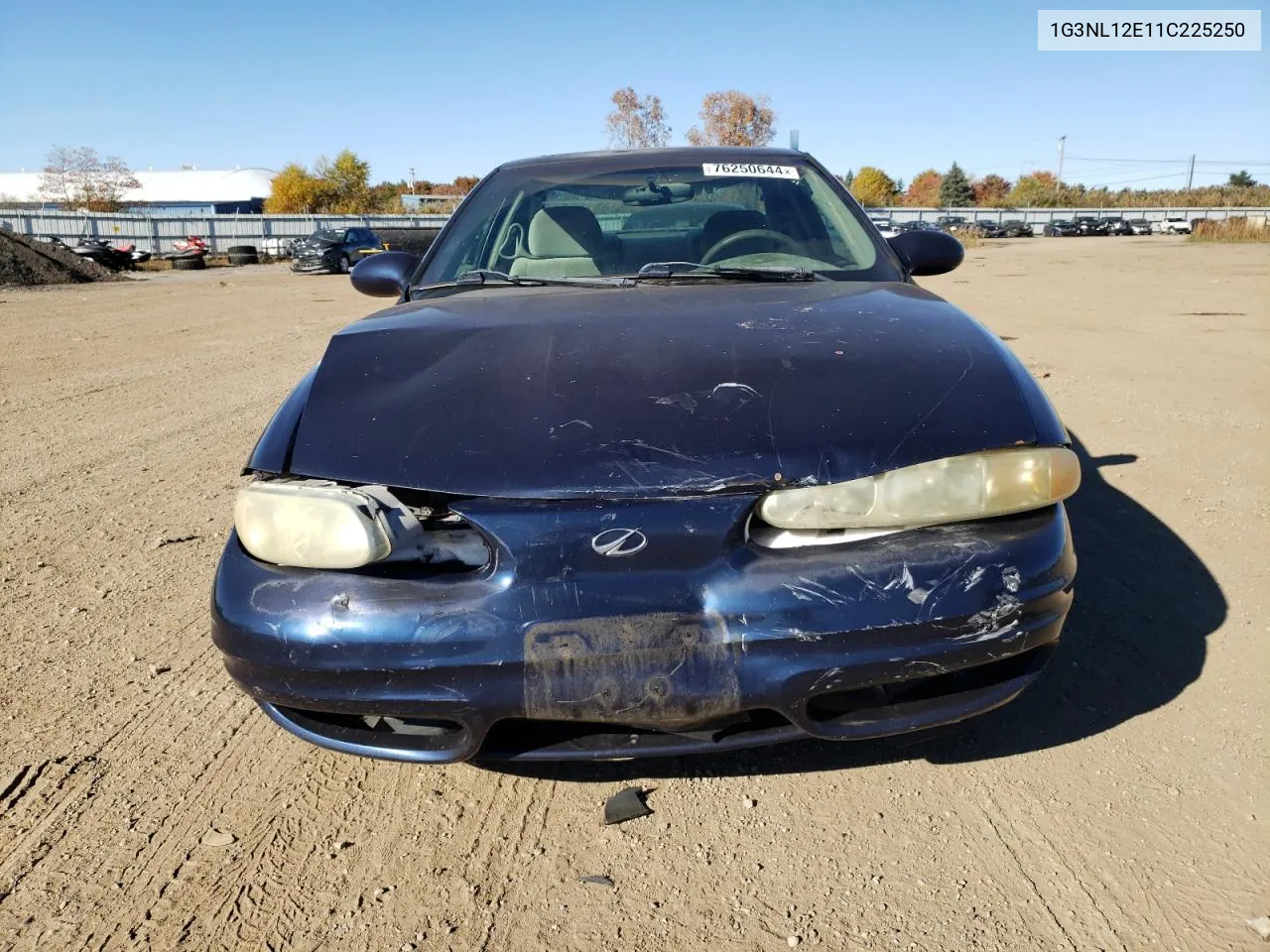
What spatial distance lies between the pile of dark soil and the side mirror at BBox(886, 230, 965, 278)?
19.8 meters

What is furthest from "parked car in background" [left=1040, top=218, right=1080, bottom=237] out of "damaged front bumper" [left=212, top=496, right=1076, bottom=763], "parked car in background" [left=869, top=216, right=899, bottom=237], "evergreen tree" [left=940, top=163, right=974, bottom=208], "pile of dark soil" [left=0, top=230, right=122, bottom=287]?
"damaged front bumper" [left=212, top=496, right=1076, bottom=763]

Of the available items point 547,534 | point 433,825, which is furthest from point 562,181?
point 433,825

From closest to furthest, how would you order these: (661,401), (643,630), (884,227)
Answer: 1. (643,630)
2. (661,401)
3. (884,227)

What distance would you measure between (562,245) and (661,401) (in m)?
1.43

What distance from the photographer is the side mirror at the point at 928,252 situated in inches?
119

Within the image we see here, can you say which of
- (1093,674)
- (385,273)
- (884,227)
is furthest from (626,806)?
(884,227)

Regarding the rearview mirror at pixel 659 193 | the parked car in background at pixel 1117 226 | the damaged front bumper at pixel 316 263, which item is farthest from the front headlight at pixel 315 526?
the parked car in background at pixel 1117 226

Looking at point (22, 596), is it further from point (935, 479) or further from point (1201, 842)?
point (1201, 842)

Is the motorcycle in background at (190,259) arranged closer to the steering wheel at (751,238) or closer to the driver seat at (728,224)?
A: the driver seat at (728,224)

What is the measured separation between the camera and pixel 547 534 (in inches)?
63.7

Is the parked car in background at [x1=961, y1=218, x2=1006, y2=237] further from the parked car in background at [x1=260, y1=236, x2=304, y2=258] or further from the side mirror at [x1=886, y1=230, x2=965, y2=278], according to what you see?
the side mirror at [x1=886, y1=230, x2=965, y2=278]

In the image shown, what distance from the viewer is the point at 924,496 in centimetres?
171

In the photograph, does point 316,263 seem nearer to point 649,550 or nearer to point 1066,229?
point 649,550

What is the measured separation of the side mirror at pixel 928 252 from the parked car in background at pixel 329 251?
23.4 m
